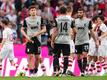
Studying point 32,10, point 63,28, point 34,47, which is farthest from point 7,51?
point 63,28

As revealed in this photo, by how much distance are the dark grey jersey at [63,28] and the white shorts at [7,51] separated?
2799mm

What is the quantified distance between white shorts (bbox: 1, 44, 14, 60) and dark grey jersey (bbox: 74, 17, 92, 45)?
2.79m

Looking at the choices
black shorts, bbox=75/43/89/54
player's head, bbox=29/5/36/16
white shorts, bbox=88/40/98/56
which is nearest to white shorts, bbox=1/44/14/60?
player's head, bbox=29/5/36/16

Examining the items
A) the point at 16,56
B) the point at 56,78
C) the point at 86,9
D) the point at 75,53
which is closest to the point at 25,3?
the point at 86,9

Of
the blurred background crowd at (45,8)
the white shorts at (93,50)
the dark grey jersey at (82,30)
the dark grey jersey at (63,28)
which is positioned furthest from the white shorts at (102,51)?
the blurred background crowd at (45,8)

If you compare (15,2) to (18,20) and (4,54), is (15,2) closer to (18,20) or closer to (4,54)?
(18,20)

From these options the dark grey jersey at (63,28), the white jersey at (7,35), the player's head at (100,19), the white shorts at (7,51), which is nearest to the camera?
the dark grey jersey at (63,28)

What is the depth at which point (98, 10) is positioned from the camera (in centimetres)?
3148

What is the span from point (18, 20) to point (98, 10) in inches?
154

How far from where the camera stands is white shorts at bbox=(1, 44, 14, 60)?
23.8m

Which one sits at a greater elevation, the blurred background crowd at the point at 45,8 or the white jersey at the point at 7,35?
the blurred background crowd at the point at 45,8

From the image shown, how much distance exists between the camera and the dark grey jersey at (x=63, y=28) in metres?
21.5

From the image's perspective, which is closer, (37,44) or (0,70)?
(37,44)

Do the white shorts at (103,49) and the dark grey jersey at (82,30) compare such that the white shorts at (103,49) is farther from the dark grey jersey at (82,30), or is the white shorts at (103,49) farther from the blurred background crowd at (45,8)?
the blurred background crowd at (45,8)
